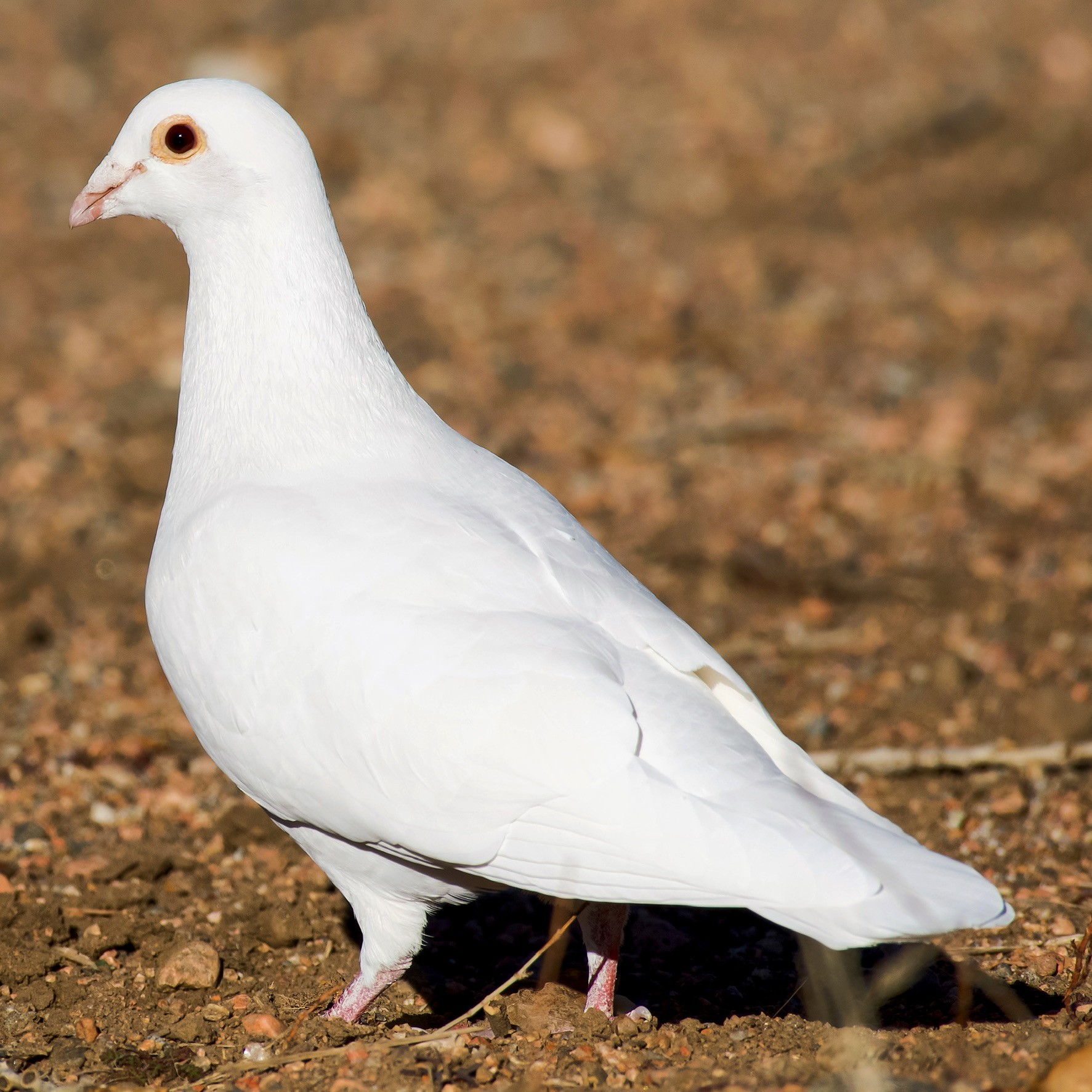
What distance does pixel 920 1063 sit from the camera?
330 cm

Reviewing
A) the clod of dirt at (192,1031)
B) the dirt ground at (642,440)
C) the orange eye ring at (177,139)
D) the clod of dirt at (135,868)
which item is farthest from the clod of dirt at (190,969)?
the orange eye ring at (177,139)

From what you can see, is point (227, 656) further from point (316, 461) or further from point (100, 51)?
point (100, 51)

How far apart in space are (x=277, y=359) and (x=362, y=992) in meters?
1.80

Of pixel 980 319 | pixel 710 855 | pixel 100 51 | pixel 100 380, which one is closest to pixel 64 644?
pixel 100 380

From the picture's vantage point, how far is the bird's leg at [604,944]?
4.00 m

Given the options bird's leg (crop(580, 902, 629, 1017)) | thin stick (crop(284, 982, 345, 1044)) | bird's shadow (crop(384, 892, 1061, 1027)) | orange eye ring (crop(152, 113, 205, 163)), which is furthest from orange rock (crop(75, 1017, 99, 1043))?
orange eye ring (crop(152, 113, 205, 163))

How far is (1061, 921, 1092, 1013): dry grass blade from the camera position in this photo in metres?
3.69

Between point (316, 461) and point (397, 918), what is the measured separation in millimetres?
1279

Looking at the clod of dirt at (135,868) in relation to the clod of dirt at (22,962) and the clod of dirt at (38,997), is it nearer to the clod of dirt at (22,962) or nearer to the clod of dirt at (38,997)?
the clod of dirt at (22,962)

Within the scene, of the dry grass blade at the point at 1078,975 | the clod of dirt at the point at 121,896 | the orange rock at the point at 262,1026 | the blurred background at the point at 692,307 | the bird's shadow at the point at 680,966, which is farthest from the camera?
the blurred background at the point at 692,307

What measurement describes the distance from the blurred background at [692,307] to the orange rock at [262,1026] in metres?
2.20

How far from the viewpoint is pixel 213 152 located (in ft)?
13.0

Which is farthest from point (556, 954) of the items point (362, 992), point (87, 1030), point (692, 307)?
point (692, 307)

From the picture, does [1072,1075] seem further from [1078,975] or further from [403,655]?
[403,655]
